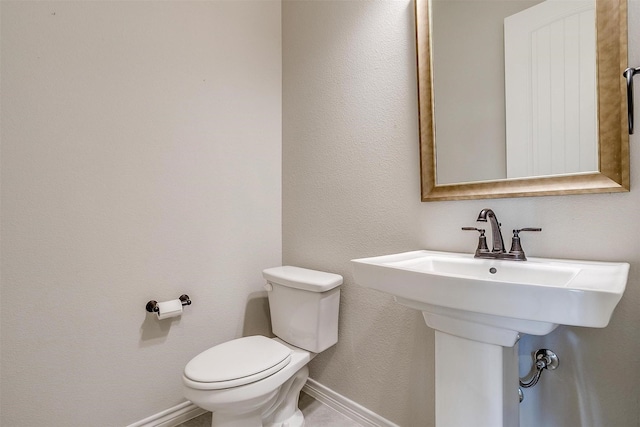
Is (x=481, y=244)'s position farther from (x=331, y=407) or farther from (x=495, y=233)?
(x=331, y=407)

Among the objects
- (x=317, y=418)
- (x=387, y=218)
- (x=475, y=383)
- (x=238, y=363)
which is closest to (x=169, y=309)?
(x=238, y=363)

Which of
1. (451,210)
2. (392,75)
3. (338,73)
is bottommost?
(451,210)

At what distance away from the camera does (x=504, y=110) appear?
1085mm

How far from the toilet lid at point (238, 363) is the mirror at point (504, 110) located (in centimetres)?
94

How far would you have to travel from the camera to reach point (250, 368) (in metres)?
1.13

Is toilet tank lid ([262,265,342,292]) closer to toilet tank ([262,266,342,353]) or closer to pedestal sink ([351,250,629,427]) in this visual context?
toilet tank ([262,266,342,353])

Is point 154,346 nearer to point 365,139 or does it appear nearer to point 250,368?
point 250,368

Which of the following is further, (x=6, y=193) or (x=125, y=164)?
(x=125, y=164)

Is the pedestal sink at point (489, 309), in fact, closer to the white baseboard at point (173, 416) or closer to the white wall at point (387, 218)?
the white wall at point (387, 218)

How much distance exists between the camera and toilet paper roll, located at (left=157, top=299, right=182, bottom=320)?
132 cm

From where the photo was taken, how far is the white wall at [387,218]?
2.73 feet

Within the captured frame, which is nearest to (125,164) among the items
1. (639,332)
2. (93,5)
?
(93,5)

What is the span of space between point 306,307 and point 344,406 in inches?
22.6

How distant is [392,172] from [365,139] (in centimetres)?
23
